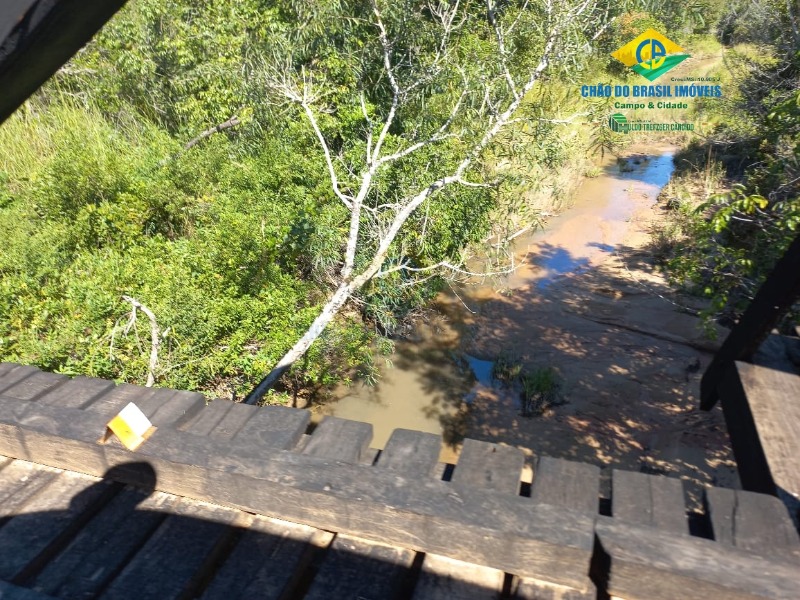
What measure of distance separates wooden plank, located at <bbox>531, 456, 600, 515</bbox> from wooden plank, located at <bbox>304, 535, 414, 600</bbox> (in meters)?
0.40

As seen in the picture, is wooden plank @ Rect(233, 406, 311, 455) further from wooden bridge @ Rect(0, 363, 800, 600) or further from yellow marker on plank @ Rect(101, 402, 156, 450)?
yellow marker on plank @ Rect(101, 402, 156, 450)

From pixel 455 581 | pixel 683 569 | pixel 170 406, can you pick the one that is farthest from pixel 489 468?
pixel 170 406

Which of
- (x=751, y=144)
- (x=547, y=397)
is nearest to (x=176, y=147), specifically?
(x=547, y=397)

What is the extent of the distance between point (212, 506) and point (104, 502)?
0.35m

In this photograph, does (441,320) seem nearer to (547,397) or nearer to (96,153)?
(547,397)

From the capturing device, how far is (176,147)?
8.02 meters

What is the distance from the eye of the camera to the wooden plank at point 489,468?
147 cm

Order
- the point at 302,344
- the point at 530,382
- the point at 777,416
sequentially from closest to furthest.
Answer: the point at 777,416 → the point at 302,344 → the point at 530,382

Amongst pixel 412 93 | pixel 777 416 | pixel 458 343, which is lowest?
pixel 458 343

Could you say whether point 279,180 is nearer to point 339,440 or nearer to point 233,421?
point 233,421

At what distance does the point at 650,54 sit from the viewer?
52.5 ft

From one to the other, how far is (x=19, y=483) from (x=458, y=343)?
22.4ft

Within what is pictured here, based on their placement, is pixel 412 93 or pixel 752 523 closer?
pixel 752 523

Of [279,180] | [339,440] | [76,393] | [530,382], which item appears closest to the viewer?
[339,440]
